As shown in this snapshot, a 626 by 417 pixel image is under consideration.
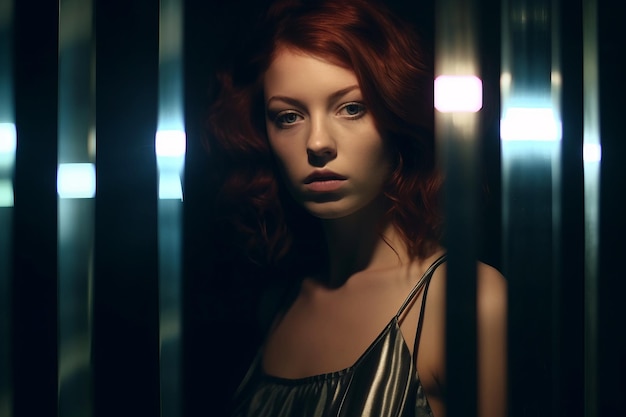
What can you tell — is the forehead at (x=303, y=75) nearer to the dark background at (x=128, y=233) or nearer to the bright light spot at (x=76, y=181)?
the dark background at (x=128, y=233)

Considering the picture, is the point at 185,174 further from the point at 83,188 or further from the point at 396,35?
the point at 396,35

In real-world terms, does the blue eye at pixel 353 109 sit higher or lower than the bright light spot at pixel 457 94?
lower

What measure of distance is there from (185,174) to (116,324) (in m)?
0.35

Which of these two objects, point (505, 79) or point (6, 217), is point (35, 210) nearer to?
point (6, 217)

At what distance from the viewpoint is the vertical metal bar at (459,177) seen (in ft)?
3.69

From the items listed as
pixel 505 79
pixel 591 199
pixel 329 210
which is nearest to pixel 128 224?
pixel 329 210

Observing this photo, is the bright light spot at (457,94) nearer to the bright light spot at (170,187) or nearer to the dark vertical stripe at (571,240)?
the dark vertical stripe at (571,240)

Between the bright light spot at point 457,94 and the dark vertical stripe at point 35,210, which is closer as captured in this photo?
the bright light spot at point 457,94

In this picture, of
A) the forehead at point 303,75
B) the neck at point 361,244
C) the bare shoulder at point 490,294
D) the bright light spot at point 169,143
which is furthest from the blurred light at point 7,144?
the bare shoulder at point 490,294

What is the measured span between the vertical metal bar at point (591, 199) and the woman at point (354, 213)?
0.19 meters

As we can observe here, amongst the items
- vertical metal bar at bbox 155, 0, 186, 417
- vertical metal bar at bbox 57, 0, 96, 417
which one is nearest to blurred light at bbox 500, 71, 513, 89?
vertical metal bar at bbox 155, 0, 186, 417

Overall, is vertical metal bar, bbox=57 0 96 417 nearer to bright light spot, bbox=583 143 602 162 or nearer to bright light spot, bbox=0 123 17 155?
bright light spot, bbox=0 123 17 155

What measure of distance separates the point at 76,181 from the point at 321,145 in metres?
0.54

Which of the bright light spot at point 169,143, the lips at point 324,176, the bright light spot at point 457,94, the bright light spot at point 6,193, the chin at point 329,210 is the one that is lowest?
the chin at point 329,210
